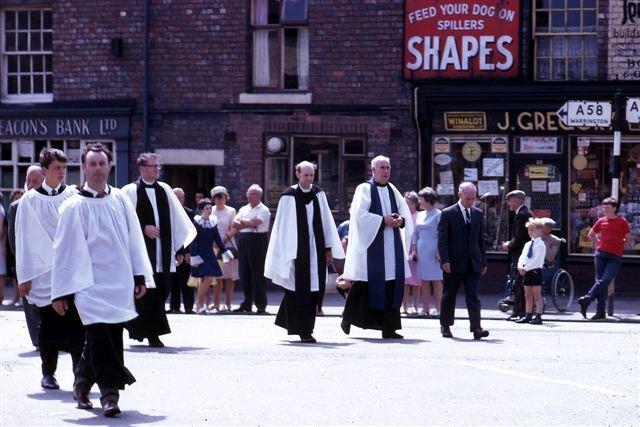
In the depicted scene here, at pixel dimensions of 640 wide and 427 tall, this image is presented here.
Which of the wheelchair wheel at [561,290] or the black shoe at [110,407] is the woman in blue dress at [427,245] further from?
the black shoe at [110,407]

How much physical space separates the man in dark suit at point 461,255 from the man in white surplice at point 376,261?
56cm

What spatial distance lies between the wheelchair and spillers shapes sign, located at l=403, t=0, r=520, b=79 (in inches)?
180

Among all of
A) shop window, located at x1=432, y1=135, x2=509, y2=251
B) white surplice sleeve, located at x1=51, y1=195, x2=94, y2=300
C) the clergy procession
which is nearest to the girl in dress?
the clergy procession

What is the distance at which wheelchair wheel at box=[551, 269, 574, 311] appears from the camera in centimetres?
2103

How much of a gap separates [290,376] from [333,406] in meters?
1.80

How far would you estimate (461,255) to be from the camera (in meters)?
16.6

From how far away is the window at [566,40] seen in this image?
24.4m

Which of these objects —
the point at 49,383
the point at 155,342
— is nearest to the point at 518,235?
the point at 155,342

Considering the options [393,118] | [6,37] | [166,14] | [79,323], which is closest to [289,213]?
[79,323]

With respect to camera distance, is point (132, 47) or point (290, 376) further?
point (132, 47)

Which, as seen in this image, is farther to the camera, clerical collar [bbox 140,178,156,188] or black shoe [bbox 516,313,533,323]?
black shoe [bbox 516,313,533,323]

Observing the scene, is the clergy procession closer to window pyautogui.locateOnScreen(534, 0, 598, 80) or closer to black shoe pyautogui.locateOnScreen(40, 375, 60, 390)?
black shoe pyautogui.locateOnScreen(40, 375, 60, 390)

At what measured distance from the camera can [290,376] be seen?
483 inches

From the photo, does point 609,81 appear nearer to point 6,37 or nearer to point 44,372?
A: point 6,37
